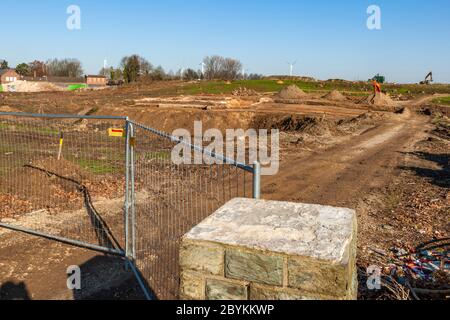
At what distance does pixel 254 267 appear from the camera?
2258mm

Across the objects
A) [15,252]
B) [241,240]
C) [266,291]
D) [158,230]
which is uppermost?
[241,240]

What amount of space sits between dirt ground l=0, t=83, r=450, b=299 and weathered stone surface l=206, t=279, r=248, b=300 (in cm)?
321

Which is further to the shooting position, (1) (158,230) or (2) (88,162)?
(2) (88,162)

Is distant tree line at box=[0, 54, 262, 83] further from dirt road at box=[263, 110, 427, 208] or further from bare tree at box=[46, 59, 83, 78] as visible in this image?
dirt road at box=[263, 110, 427, 208]

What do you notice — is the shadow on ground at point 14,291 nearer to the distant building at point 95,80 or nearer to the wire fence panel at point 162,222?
the wire fence panel at point 162,222

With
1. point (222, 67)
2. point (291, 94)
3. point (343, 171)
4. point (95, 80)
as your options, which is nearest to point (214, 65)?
point (222, 67)

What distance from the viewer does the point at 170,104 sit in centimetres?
3203

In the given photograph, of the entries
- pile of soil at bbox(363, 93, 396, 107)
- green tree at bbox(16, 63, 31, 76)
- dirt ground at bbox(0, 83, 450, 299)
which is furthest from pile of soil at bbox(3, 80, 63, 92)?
pile of soil at bbox(363, 93, 396, 107)

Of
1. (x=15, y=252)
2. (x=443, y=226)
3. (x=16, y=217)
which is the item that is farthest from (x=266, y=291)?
(x=16, y=217)

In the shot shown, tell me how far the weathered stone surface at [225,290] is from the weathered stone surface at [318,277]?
0.93ft

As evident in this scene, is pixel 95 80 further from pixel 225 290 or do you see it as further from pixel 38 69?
pixel 225 290

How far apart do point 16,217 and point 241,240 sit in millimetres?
8007

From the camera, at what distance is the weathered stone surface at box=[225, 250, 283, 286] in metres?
2.22

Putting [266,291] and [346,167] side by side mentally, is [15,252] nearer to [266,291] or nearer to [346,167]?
[266,291]
